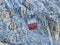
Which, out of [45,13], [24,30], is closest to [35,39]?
[24,30]

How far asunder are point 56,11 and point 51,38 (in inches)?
14.9

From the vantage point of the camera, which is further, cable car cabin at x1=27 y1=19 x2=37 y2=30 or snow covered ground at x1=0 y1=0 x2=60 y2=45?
cable car cabin at x1=27 y1=19 x2=37 y2=30

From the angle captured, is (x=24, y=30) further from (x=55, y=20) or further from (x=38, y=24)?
(x=55, y=20)

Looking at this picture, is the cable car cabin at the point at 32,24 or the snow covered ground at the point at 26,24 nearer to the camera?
the snow covered ground at the point at 26,24

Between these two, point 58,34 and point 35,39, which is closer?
point 35,39

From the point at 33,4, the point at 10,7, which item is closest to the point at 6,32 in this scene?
the point at 10,7

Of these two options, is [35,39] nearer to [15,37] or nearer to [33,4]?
[15,37]

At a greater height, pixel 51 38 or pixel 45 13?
pixel 45 13

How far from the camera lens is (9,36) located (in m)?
3.06

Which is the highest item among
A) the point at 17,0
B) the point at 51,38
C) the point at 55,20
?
the point at 17,0

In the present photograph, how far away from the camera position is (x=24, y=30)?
3.18 meters

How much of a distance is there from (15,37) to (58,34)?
0.59 m

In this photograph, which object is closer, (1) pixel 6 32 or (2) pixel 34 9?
(1) pixel 6 32

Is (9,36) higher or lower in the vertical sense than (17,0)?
lower
